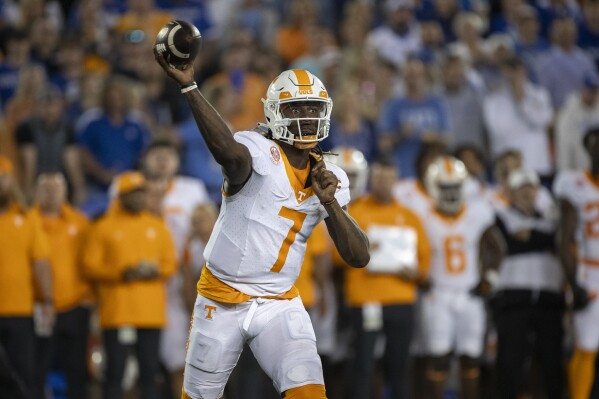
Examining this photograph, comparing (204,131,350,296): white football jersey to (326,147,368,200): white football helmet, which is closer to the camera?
(204,131,350,296): white football jersey

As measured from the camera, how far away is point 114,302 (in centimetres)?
920

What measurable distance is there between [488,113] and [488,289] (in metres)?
2.67

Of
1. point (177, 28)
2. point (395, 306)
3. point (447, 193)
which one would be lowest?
point (395, 306)

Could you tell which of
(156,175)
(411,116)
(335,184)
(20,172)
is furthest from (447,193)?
(335,184)

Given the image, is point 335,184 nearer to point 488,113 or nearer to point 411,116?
point 411,116

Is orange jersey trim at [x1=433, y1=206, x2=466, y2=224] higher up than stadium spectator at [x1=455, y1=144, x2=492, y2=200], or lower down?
lower down

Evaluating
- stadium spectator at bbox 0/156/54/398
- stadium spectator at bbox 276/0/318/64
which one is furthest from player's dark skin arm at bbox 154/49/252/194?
stadium spectator at bbox 276/0/318/64

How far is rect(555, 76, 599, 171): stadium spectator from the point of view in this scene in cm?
1167

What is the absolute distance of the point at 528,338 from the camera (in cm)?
966

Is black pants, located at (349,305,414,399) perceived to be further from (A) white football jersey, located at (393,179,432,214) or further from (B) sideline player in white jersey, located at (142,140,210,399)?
(B) sideline player in white jersey, located at (142,140,210,399)

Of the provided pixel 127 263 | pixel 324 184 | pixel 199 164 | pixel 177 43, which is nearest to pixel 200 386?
pixel 324 184

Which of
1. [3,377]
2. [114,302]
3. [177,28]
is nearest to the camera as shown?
[177,28]

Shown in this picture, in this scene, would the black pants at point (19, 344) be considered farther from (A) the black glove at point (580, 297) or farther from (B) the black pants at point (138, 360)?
(A) the black glove at point (580, 297)

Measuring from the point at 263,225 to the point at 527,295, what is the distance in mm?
4518
